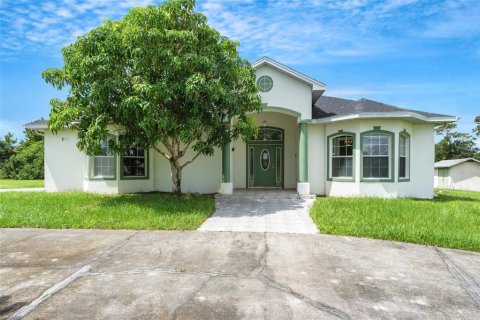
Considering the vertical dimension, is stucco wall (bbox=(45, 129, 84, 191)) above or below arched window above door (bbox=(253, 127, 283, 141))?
below

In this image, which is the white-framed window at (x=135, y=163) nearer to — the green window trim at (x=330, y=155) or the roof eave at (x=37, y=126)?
the roof eave at (x=37, y=126)

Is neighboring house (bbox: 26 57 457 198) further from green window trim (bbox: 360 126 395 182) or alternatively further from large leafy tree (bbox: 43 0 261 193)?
large leafy tree (bbox: 43 0 261 193)

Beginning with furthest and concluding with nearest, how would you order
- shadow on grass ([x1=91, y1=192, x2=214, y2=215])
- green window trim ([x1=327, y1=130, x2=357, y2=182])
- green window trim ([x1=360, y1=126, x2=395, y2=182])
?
green window trim ([x1=327, y1=130, x2=357, y2=182]) < green window trim ([x1=360, y1=126, x2=395, y2=182]) < shadow on grass ([x1=91, y1=192, x2=214, y2=215])

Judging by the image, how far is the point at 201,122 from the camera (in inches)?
A: 362

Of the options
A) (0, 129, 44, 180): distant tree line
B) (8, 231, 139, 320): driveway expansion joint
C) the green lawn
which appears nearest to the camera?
(8, 231, 139, 320): driveway expansion joint

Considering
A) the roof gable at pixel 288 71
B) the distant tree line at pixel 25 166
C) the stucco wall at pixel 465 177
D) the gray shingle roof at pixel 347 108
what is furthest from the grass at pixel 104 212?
the stucco wall at pixel 465 177

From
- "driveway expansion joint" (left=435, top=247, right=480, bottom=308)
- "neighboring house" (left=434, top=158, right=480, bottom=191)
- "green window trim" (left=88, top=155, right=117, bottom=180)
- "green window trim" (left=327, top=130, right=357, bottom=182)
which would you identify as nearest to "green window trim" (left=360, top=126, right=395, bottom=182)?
"green window trim" (left=327, top=130, right=357, bottom=182)

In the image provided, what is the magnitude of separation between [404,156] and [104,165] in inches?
489

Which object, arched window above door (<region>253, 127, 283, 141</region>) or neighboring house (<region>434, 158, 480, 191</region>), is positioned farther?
neighboring house (<region>434, 158, 480, 191</region>)

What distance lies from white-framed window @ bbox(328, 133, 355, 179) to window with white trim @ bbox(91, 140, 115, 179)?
9119mm

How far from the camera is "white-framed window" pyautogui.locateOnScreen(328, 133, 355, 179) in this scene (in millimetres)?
11492

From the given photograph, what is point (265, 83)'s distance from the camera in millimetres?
11750

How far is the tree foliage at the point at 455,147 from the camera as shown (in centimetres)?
3875

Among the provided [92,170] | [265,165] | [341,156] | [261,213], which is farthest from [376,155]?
[92,170]
